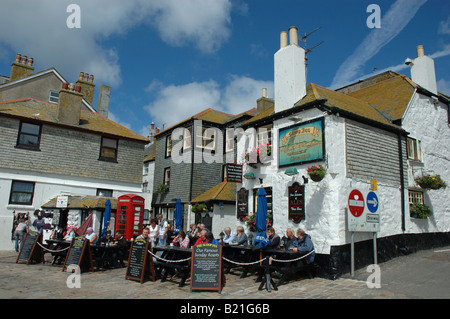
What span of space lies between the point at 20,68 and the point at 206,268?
2503 cm

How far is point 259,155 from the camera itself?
45.1ft

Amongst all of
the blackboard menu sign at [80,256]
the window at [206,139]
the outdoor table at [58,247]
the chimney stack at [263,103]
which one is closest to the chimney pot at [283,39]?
the chimney stack at [263,103]

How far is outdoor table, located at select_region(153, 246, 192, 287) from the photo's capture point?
9.05m

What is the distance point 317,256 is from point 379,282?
206 centimetres

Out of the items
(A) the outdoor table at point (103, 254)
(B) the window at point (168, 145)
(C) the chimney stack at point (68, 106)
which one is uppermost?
(C) the chimney stack at point (68, 106)

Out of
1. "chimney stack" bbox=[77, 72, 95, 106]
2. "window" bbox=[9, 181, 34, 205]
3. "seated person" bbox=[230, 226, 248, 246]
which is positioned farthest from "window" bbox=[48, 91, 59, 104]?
"seated person" bbox=[230, 226, 248, 246]

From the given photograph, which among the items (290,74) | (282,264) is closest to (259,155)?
(290,74)

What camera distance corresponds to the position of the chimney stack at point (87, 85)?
26.9m

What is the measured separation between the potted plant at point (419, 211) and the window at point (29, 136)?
19824mm

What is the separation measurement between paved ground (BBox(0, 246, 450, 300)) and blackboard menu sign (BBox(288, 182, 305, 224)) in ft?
7.28

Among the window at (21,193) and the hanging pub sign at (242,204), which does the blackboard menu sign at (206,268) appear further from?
the window at (21,193)
